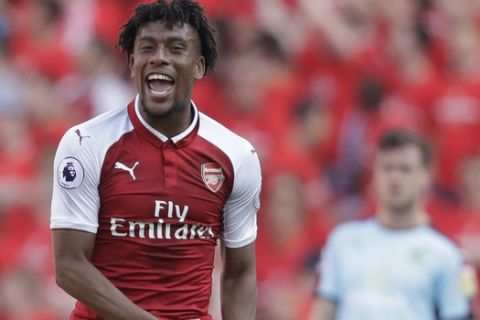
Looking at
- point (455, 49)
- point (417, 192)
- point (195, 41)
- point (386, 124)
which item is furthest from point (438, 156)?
point (195, 41)

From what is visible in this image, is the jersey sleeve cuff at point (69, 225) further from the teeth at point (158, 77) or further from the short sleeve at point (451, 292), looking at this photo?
the short sleeve at point (451, 292)

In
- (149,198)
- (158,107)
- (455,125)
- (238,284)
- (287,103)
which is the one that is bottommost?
(238,284)

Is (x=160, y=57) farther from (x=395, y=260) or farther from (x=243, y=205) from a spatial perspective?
(x=395, y=260)

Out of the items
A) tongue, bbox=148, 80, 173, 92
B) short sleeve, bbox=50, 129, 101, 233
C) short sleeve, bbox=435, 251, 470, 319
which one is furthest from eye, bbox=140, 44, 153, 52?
short sleeve, bbox=435, 251, 470, 319

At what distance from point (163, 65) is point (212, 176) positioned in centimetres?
48

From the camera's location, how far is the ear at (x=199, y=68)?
5.12m

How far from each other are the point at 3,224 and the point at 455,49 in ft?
13.1

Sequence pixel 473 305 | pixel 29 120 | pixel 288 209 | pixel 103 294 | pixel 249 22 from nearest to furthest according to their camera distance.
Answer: pixel 103 294, pixel 473 305, pixel 288 209, pixel 29 120, pixel 249 22

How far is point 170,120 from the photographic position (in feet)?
16.8

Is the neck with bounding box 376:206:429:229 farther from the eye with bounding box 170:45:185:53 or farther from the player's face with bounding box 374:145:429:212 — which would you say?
the eye with bounding box 170:45:185:53

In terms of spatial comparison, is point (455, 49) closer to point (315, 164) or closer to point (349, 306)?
point (315, 164)

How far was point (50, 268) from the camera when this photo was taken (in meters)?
9.15

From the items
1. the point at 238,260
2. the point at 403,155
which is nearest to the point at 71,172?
the point at 238,260

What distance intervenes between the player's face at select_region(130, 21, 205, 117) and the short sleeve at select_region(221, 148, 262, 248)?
0.37 m
